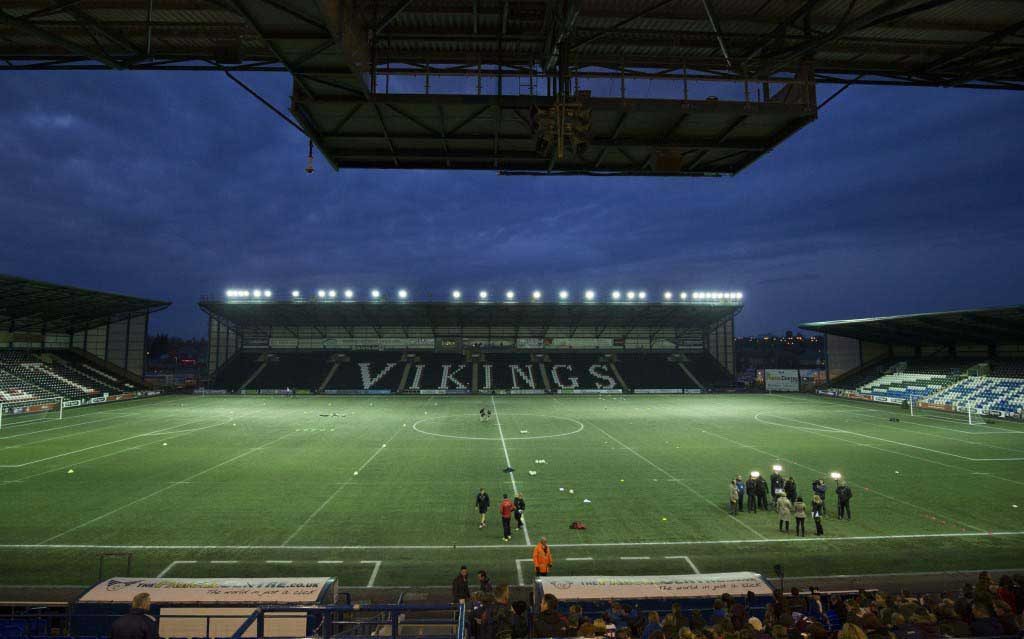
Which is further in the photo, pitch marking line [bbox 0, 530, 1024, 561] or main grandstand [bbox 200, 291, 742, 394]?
main grandstand [bbox 200, 291, 742, 394]

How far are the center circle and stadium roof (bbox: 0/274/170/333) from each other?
4099cm

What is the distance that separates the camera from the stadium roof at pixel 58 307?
4966 centimetres

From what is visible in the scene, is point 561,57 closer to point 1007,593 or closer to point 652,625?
point 652,625

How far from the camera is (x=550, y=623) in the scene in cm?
733

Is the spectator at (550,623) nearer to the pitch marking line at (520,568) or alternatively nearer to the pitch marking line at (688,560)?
the pitch marking line at (520,568)

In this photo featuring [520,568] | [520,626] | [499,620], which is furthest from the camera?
[520,568]

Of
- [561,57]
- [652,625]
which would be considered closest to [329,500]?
[652,625]

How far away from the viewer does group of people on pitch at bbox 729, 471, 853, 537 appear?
17.2 meters

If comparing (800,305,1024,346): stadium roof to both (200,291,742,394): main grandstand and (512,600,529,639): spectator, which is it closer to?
(200,291,742,394): main grandstand

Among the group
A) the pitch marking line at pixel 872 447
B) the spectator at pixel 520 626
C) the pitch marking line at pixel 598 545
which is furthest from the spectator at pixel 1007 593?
the pitch marking line at pixel 872 447

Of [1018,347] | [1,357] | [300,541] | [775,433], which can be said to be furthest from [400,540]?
[1018,347]

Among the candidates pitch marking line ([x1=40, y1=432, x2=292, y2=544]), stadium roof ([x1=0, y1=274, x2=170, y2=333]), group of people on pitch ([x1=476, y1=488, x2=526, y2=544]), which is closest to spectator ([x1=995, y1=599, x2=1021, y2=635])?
group of people on pitch ([x1=476, y1=488, x2=526, y2=544])

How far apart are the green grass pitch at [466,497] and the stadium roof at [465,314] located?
3509 cm

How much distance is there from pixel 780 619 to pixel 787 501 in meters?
11.3
